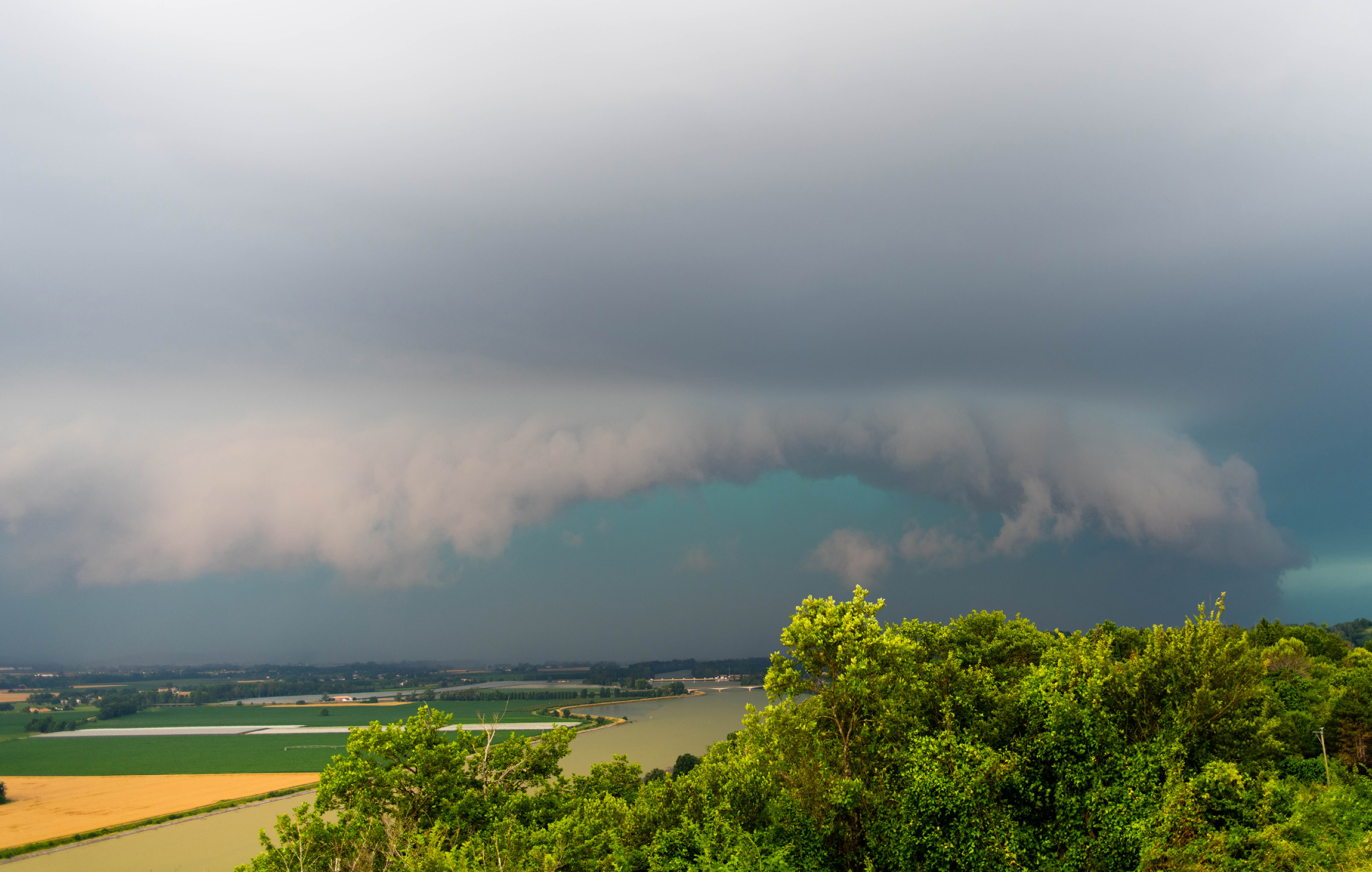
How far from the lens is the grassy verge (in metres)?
62.3

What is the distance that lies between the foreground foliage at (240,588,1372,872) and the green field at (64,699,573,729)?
392ft

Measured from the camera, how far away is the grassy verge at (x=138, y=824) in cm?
6228

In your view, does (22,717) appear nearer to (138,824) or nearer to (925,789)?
(138,824)

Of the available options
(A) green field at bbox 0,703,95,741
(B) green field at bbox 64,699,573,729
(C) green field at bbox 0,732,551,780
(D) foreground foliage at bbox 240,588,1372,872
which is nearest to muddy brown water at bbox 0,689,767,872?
(C) green field at bbox 0,732,551,780

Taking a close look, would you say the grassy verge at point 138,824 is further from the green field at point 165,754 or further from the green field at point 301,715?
the green field at point 301,715

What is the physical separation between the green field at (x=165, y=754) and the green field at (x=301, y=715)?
67.5 feet

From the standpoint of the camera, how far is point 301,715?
16150cm

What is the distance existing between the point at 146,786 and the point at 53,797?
29.7ft

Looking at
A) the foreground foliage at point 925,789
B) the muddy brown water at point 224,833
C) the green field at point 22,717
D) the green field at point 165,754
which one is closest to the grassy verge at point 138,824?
the muddy brown water at point 224,833

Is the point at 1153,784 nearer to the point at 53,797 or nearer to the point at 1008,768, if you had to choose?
the point at 1008,768

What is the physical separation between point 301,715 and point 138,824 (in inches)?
4083

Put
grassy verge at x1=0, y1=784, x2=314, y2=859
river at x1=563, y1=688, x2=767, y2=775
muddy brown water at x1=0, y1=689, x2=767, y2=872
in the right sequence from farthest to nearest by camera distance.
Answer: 1. river at x1=563, y1=688, x2=767, y2=775
2. grassy verge at x1=0, y1=784, x2=314, y2=859
3. muddy brown water at x1=0, y1=689, x2=767, y2=872

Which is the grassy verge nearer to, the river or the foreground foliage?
the river

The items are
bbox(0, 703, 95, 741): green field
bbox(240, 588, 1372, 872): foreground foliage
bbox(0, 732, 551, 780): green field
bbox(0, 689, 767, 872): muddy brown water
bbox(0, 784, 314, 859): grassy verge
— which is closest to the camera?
bbox(240, 588, 1372, 872): foreground foliage
